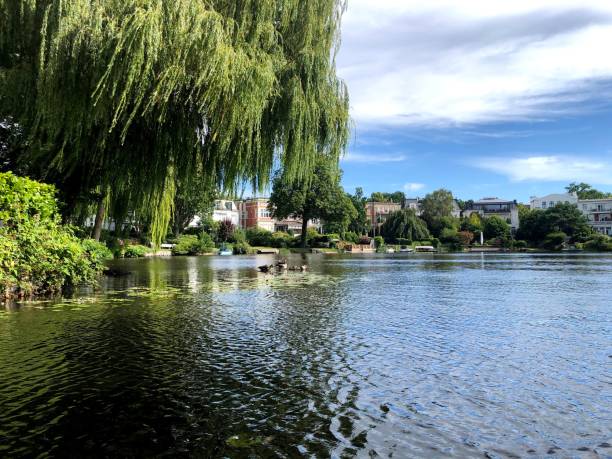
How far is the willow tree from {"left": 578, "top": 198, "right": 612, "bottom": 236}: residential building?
14091 centimetres

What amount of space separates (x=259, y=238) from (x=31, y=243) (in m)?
81.3

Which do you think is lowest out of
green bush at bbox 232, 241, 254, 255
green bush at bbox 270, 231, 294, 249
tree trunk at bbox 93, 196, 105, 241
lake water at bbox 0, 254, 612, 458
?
lake water at bbox 0, 254, 612, 458

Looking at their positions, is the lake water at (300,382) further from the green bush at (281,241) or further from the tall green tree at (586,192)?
the tall green tree at (586,192)

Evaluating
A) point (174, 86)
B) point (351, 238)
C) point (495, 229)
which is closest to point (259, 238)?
point (351, 238)

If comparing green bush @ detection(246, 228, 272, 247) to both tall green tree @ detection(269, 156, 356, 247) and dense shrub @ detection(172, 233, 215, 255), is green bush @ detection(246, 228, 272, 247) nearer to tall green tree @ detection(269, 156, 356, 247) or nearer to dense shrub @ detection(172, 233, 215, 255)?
tall green tree @ detection(269, 156, 356, 247)

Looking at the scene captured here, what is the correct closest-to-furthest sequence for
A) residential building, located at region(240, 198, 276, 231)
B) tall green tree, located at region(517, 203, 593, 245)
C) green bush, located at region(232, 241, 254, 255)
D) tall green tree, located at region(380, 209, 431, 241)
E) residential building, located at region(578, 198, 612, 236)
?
1. green bush, located at region(232, 241, 254, 255)
2. tall green tree, located at region(517, 203, 593, 245)
3. tall green tree, located at region(380, 209, 431, 241)
4. residential building, located at region(578, 198, 612, 236)
5. residential building, located at region(240, 198, 276, 231)

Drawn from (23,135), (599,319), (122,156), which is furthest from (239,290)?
(599,319)

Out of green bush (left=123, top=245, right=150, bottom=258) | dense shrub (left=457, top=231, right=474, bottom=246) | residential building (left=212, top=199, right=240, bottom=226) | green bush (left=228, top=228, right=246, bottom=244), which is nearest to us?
green bush (left=123, top=245, right=150, bottom=258)

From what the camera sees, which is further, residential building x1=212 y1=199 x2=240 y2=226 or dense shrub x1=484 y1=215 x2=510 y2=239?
dense shrub x1=484 y1=215 x2=510 y2=239

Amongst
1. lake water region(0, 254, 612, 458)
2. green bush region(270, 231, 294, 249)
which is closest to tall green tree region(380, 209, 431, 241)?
green bush region(270, 231, 294, 249)

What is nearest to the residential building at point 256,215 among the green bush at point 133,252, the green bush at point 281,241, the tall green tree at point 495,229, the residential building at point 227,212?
the residential building at point 227,212

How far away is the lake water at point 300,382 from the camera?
483 centimetres

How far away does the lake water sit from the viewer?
4.83 m

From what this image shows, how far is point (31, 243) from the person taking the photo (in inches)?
516
